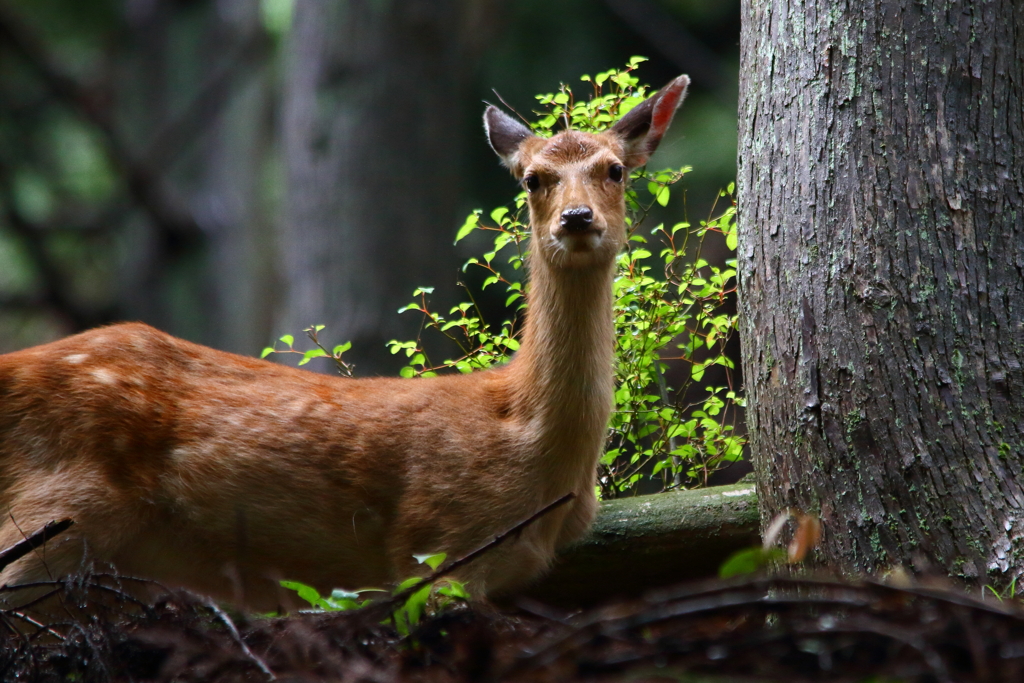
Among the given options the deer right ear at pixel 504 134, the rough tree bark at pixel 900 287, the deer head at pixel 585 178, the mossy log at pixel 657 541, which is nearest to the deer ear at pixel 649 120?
the deer head at pixel 585 178

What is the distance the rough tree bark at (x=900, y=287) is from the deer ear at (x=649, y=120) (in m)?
1.24

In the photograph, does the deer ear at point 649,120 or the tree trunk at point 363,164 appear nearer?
the deer ear at point 649,120

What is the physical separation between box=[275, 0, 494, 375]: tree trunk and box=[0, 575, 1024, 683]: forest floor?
7.85 m

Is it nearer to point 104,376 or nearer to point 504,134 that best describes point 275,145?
point 504,134

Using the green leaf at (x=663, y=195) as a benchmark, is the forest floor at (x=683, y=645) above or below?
below

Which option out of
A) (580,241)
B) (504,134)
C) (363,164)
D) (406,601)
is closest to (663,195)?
(580,241)

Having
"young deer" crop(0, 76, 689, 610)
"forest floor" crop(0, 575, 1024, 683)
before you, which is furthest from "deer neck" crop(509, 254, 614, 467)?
"forest floor" crop(0, 575, 1024, 683)

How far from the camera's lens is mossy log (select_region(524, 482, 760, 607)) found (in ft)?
15.8

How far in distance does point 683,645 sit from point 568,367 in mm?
2744

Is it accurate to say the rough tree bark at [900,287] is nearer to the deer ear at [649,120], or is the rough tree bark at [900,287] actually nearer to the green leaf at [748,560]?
the deer ear at [649,120]

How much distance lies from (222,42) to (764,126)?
1348cm

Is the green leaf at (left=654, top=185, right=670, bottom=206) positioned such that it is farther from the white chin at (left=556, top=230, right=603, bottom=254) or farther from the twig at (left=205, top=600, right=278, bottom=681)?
the twig at (left=205, top=600, right=278, bottom=681)

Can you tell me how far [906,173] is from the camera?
12.5 feet

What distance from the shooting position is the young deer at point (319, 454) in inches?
180
